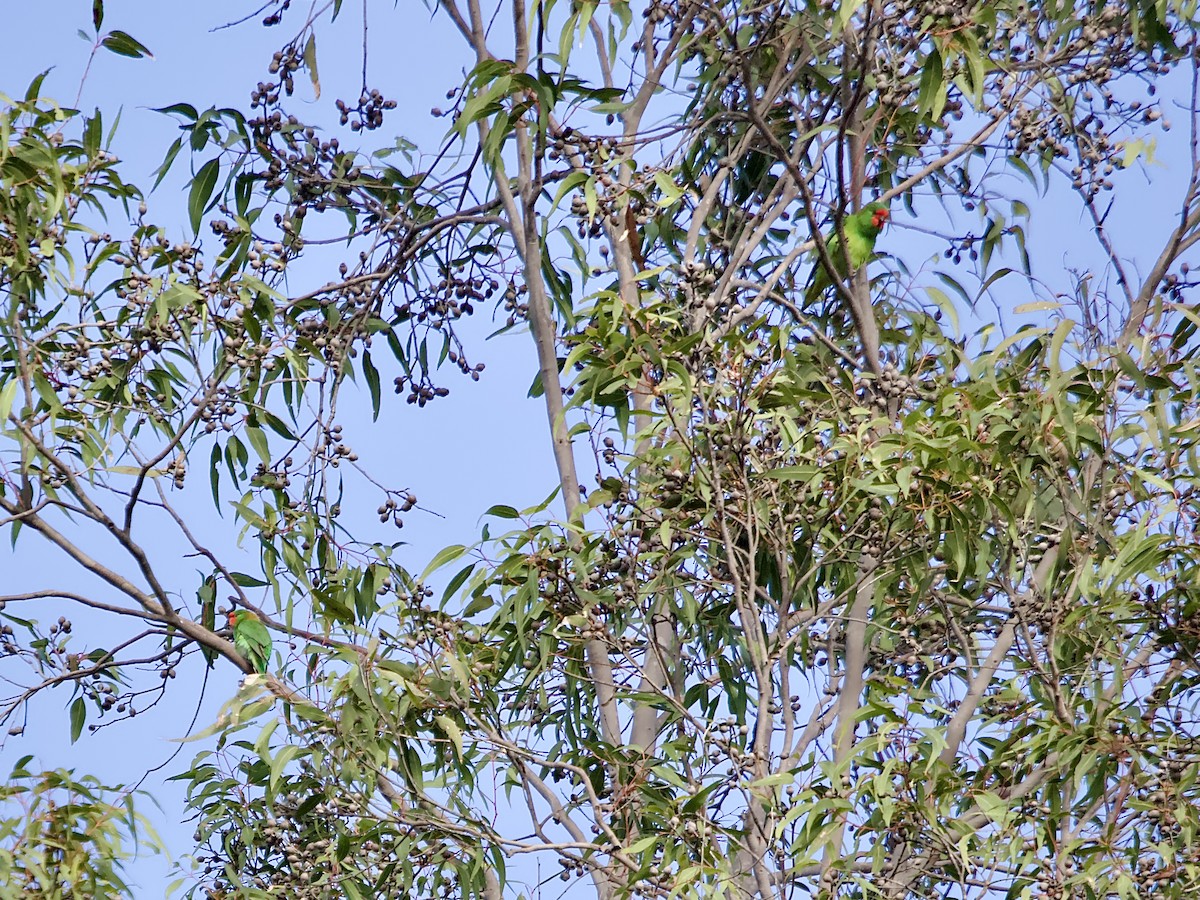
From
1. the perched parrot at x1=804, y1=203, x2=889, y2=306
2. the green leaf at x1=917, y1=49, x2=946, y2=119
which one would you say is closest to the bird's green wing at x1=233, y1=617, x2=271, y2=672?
the perched parrot at x1=804, y1=203, x2=889, y2=306

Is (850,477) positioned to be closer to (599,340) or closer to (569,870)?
(599,340)

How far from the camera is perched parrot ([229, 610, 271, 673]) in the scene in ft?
11.6

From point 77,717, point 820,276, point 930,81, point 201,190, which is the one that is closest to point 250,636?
point 77,717

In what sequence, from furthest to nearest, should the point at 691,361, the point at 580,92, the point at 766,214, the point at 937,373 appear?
the point at 766,214
the point at 937,373
the point at 580,92
the point at 691,361

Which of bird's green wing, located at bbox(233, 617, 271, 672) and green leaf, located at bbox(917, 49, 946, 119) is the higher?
green leaf, located at bbox(917, 49, 946, 119)

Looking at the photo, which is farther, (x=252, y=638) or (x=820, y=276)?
(x=820, y=276)

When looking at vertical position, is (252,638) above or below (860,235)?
below

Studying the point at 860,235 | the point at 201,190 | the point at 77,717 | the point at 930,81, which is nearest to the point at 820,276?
the point at 860,235

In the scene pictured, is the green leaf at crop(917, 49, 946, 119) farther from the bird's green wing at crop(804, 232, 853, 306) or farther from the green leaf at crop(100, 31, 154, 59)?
the green leaf at crop(100, 31, 154, 59)

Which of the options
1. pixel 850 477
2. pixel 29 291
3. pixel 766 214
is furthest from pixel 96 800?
pixel 766 214

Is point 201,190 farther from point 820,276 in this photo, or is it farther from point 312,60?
point 820,276

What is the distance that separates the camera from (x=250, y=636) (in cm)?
371

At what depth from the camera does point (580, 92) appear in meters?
3.49

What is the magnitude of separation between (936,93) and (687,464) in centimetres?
115
